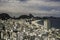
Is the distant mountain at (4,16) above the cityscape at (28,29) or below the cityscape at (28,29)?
above

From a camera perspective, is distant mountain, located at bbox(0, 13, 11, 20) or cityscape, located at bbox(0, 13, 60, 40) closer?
cityscape, located at bbox(0, 13, 60, 40)

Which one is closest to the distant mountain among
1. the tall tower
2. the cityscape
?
the cityscape

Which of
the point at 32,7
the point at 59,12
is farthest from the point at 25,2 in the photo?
Result: the point at 59,12

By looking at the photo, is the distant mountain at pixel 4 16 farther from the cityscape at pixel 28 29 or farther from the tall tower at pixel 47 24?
the tall tower at pixel 47 24

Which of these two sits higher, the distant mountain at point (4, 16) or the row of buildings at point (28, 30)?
the distant mountain at point (4, 16)

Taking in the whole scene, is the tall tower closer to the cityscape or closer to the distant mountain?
the cityscape

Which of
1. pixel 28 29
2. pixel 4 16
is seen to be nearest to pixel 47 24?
pixel 28 29

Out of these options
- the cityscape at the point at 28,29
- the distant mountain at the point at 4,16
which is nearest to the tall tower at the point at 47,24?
the cityscape at the point at 28,29

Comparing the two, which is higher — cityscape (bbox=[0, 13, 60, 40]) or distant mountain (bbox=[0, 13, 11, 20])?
distant mountain (bbox=[0, 13, 11, 20])

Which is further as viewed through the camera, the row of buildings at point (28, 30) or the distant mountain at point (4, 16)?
the distant mountain at point (4, 16)

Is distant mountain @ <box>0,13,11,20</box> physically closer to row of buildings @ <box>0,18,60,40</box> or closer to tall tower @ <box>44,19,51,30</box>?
row of buildings @ <box>0,18,60,40</box>

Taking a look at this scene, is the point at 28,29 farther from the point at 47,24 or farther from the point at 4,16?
the point at 4,16

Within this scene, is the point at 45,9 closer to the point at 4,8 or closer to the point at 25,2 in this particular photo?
the point at 25,2
